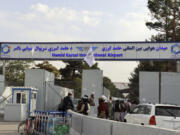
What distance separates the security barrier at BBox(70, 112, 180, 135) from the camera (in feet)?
19.3

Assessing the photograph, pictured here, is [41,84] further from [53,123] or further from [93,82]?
[53,123]

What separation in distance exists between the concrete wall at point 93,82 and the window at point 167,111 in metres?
13.1

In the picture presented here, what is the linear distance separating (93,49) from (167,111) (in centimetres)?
1463

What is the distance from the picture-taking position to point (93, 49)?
2588cm

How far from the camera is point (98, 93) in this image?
24922 millimetres

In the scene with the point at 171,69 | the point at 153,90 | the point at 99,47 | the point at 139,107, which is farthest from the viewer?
the point at 171,69

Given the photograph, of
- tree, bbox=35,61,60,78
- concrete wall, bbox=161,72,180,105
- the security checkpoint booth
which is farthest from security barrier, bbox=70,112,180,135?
tree, bbox=35,61,60,78

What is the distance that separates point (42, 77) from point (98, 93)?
4528 millimetres

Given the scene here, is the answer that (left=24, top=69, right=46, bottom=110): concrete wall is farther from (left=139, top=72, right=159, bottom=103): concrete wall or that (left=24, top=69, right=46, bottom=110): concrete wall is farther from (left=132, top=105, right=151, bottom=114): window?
(left=132, top=105, right=151, bottom=114): window

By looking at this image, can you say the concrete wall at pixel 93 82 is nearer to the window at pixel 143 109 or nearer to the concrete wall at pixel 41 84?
the concrete wall at pixel 41 84

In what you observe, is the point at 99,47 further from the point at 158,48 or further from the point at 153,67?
the point at 153,67

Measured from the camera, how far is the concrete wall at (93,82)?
81.6 ft

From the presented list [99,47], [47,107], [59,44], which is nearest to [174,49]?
[99,47]

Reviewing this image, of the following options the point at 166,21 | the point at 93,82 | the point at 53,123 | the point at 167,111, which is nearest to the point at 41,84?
the point at 93,82
